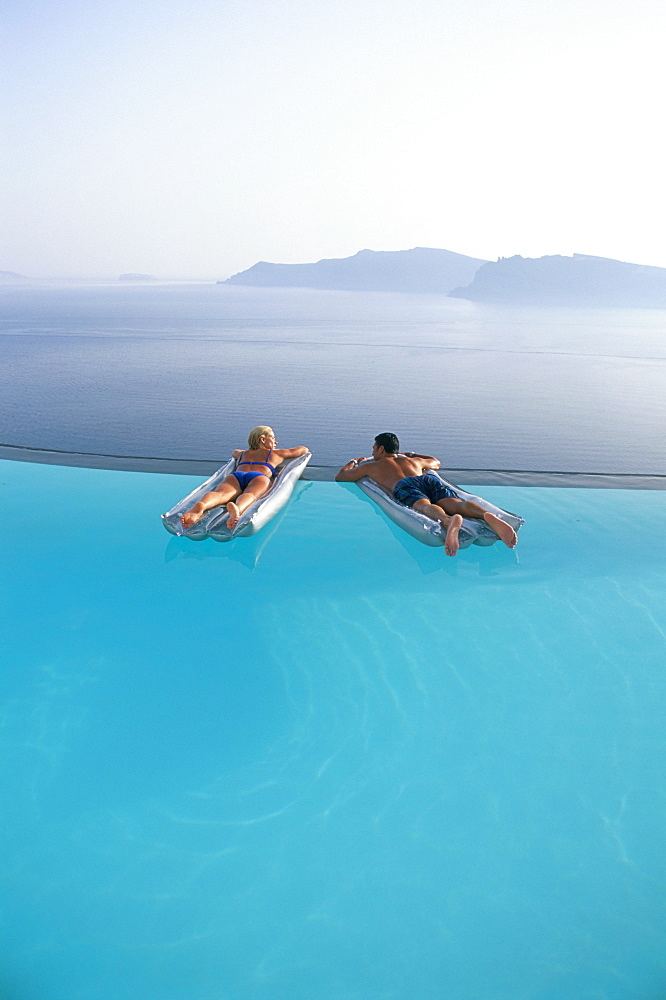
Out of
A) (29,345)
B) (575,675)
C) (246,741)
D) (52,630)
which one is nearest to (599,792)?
(575,675)

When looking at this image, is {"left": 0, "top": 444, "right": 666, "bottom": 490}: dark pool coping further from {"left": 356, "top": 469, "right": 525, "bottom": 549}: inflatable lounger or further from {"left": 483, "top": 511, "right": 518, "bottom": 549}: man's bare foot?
{"left": 483, "top": 511, "right": 518, "bottom": 549}: man's bare foot

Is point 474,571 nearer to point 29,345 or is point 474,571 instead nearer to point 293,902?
point 293,902

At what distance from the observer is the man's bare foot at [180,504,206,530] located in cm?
410

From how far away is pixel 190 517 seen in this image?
13.5 feet

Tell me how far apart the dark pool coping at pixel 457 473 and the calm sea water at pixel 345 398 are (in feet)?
6.80

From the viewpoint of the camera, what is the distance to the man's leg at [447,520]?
161 inches

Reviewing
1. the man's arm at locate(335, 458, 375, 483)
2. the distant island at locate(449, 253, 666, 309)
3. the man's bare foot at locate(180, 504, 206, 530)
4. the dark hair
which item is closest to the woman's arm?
the man's arm at locate(335, 458, 375, 483)

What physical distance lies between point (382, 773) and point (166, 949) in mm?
876

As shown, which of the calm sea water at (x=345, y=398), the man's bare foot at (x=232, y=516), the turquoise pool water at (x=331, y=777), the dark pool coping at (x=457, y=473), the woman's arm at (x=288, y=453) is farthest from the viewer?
the calm sea water at (x=345, y=398)

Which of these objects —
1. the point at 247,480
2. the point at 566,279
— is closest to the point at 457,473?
the point at 247,480

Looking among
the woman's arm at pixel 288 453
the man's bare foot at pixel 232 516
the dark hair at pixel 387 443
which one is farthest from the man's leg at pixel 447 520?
the woman's arm at pixel 288 453

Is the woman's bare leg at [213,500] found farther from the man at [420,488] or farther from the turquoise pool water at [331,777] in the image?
the man at [420,488]

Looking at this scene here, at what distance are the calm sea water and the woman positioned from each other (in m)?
3.05

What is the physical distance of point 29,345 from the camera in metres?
21.3
